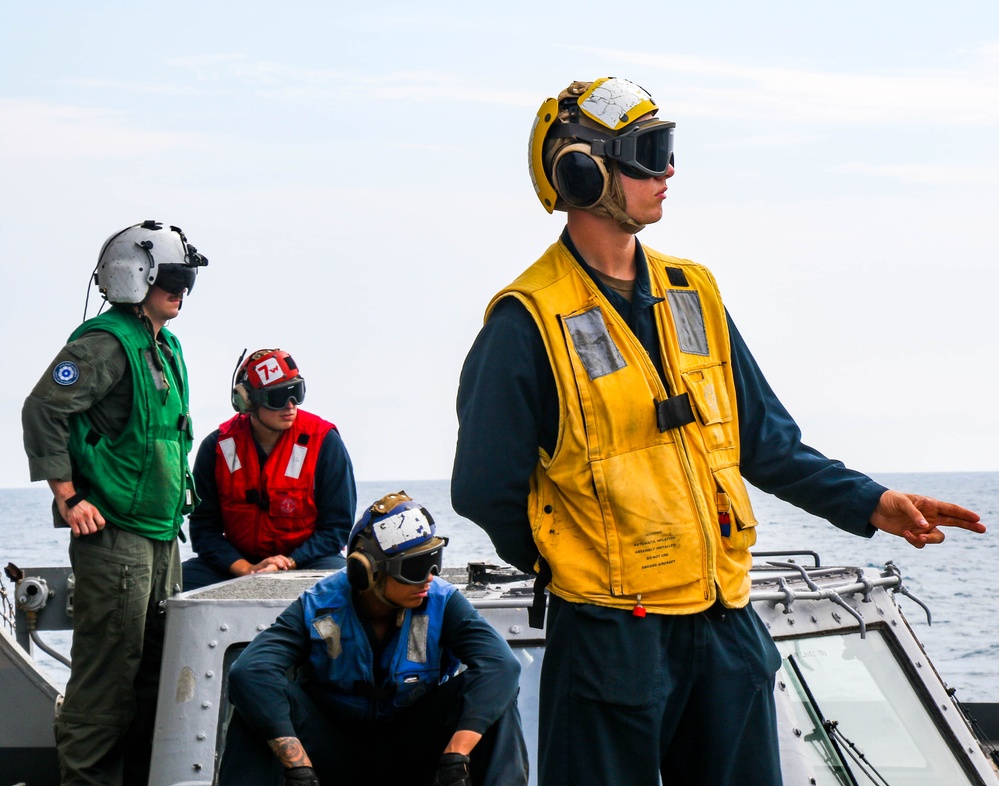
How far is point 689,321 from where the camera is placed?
129 inches

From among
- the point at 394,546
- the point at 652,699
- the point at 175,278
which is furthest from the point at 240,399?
the point at 652,699

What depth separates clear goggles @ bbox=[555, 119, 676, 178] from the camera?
322 cm

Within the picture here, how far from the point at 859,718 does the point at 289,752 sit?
1771 millimetres

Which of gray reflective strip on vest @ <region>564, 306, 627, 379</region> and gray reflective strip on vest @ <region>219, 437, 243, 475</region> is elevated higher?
gray reflective strip on vest @ <region>564, 306, 627, 379</region>

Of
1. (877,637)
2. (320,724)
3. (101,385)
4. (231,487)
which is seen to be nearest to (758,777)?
(320,724)

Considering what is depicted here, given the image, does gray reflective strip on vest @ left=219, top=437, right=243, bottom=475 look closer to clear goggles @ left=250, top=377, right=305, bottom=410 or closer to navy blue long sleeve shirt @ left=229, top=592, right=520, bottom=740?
clear goggles @ left=250, top=377, right=305, bottom=410

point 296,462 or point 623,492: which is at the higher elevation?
point 623,492

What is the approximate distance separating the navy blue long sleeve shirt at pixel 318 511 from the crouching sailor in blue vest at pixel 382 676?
191cm

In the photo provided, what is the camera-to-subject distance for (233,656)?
192 inches

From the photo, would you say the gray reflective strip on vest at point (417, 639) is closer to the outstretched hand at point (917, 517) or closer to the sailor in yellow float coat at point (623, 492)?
the sailor in yellow float coat at point (623, 492)

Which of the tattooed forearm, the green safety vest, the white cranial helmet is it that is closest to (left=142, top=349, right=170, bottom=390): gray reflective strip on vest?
the green safety vest

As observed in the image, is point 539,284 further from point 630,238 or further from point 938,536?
point 938,536

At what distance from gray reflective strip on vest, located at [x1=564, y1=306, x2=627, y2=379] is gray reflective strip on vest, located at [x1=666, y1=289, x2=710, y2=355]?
6.8 inches

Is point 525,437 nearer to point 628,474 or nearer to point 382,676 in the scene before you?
point 628,474
